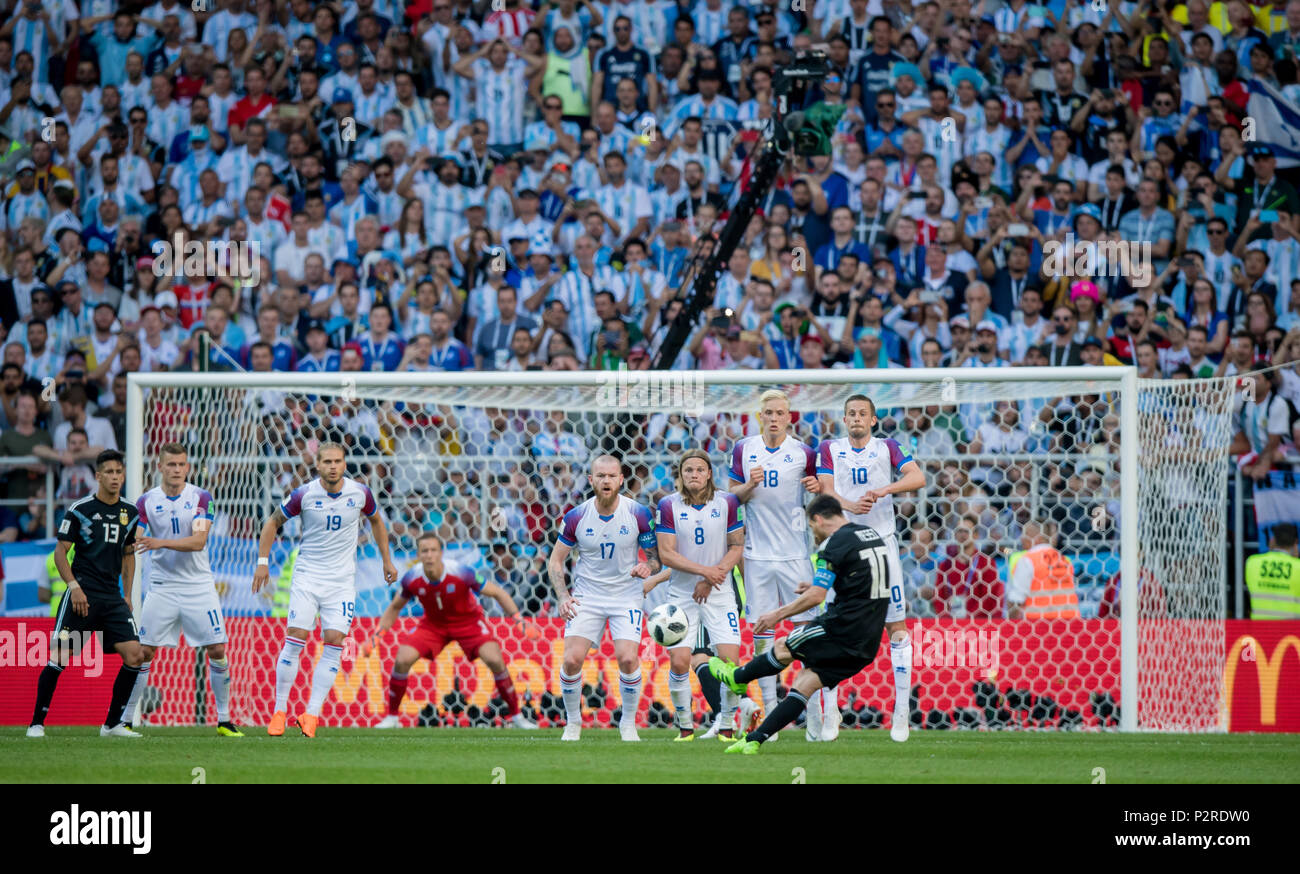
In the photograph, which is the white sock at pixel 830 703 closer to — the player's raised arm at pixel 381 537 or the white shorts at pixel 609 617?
the white shorts at pixel 609 617

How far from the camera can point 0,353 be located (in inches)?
688

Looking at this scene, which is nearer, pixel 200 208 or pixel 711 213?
pixel 711 213

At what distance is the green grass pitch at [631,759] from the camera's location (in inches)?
328

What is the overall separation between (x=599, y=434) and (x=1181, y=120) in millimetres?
7313

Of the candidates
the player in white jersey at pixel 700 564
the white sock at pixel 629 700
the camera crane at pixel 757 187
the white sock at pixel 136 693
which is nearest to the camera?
the white sock at pixel 629 700

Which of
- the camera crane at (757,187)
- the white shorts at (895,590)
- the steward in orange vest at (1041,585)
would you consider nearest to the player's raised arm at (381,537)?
the white shorts at (895,590)

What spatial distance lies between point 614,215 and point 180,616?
6950 millimetres

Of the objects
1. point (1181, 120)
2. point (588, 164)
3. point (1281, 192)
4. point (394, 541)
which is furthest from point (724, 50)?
point (394, 541)

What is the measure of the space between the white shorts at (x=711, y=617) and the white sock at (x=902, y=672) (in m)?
1.08

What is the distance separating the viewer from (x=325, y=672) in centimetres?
1162

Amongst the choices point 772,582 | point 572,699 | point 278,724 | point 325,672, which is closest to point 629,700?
point 572,699

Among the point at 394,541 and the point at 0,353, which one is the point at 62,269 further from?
the point at 394,541

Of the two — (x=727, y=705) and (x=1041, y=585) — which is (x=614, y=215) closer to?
(x=1041, y=585)

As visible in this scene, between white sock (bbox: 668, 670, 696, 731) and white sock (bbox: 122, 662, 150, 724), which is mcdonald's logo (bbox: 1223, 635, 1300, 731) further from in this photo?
white sock (bbox: 122, 662, 150, 724)
